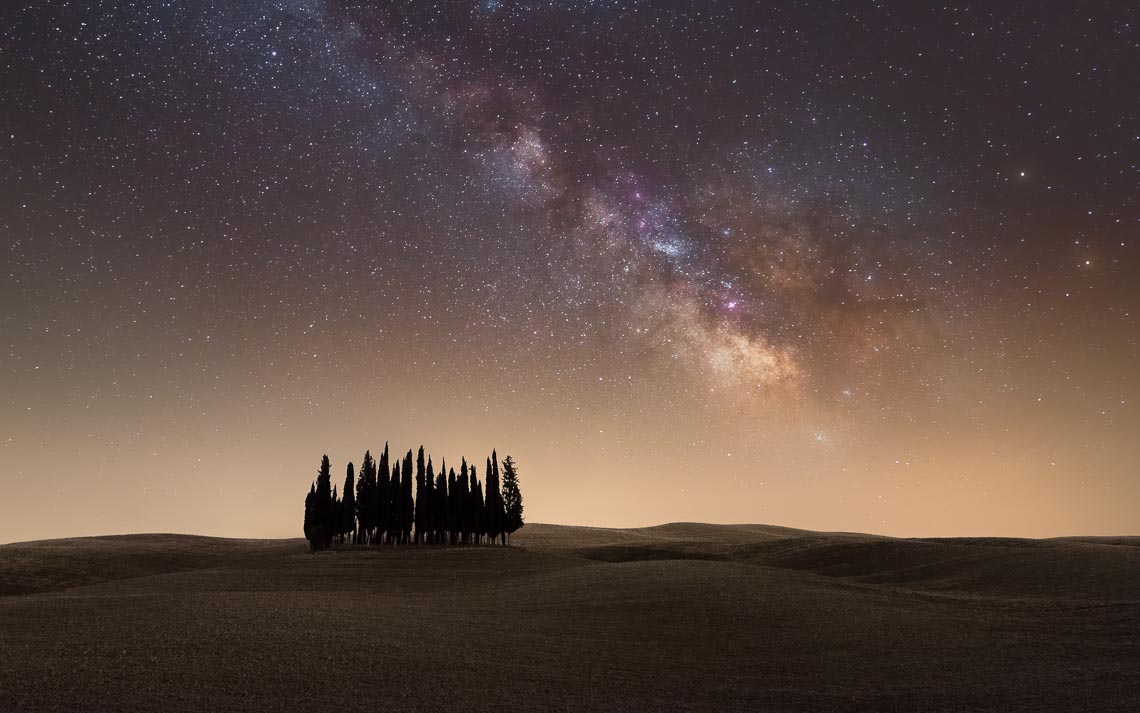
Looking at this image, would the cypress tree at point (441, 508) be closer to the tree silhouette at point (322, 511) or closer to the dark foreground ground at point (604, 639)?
the tree silhouette at point (322, 511)

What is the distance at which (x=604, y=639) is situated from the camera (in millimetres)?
28094

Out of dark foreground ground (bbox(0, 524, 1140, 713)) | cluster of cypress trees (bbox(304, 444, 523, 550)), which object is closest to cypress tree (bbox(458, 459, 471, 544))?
cluster of cypress trees (bbox(304, 444, 523, 550))

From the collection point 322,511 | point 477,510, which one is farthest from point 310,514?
point 477,510

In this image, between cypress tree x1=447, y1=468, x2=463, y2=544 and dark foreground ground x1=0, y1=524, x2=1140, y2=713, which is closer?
dark foreground ground x1=0, y1=524, x2=1140, y2=713

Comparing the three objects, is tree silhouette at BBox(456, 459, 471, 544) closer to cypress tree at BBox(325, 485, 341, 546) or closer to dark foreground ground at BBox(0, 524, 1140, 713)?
cypress tree at BBox(325, 485, 341, 546)

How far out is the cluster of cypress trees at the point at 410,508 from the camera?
274 ft

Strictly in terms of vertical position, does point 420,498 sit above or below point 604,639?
above

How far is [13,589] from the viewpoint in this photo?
4444 cm

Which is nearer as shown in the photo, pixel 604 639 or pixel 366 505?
pixel 604 639

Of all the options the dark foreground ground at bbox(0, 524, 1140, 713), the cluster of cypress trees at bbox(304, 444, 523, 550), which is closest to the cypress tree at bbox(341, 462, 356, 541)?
the cluster of cypress trees at bbox(304, 444, 523, 550)

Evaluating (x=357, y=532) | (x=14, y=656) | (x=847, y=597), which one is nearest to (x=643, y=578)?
(x=847, y=597)

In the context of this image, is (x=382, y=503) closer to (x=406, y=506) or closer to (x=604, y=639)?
(x=406, y=506)

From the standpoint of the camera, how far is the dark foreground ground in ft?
63.2

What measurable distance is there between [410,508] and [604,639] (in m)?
61.3
